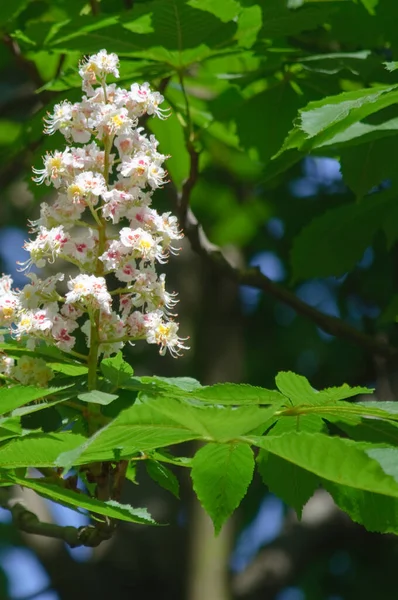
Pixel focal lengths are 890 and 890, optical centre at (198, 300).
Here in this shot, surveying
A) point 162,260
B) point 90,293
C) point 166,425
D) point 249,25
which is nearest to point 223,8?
point 249,25

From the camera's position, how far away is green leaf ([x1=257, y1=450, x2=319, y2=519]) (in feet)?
6.26

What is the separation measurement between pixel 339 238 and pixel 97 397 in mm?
1668

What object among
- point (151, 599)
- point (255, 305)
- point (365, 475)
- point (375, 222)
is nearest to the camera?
point (365, 475)

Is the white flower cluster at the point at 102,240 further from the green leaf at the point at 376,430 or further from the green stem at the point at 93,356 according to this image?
the green leaf at the point at 376,430

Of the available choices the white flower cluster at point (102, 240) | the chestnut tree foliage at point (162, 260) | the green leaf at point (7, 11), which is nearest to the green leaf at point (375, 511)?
the chestnut tree foliage at point (162, 260)

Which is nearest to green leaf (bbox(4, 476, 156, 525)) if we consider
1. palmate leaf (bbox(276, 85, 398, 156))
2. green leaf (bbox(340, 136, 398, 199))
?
palmate leaf (bbox(276, 85, 398, 156))

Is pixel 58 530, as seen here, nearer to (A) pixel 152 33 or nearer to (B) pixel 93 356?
(B) pixel 93 356

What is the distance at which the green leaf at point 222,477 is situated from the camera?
1.60 meters

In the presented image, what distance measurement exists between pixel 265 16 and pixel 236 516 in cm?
320

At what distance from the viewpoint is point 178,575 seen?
4.66 meters

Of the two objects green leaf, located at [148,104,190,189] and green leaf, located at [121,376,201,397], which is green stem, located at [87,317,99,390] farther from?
green leaf, located at [148,104,190,189]

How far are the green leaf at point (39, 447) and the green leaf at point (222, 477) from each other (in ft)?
0.77

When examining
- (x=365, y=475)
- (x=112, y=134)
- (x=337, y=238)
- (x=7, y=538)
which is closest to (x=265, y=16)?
(x=112, y=134)

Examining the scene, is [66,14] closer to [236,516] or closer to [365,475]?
[365,475]
